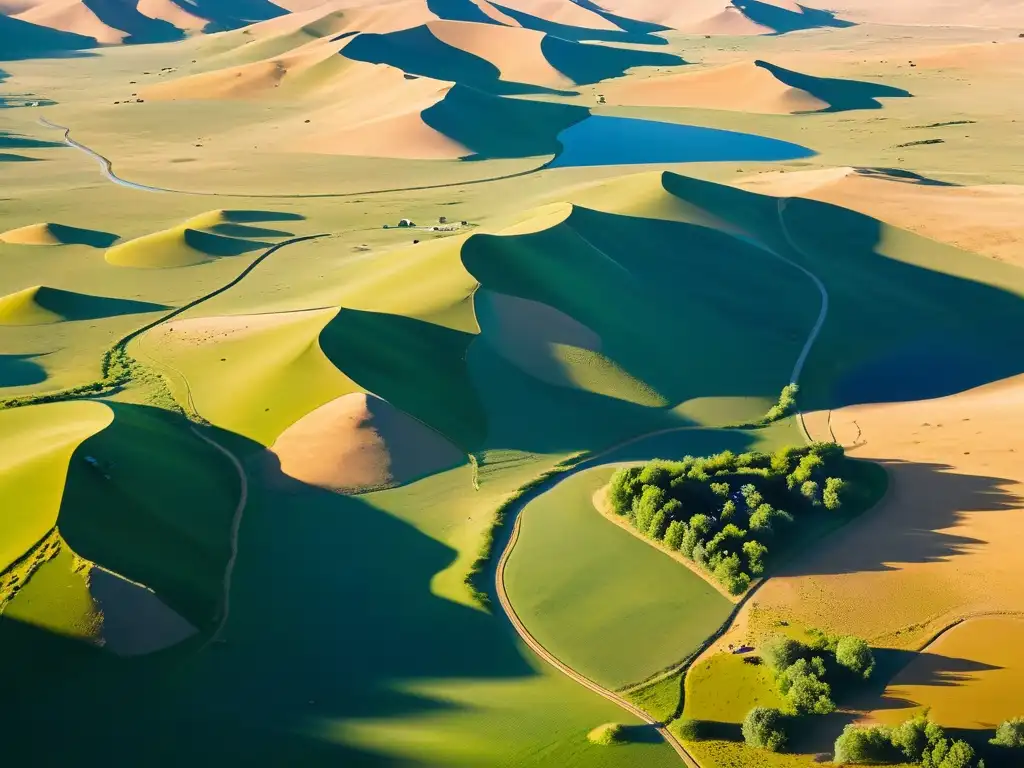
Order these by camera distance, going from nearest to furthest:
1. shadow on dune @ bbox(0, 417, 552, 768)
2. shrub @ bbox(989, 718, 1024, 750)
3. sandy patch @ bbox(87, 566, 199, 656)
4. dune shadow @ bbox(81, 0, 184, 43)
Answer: shrub @ bbox(989, 718, 1024, 750), shadow on dune @ bbox(0, 417, 552, 768), sandy patch @ bbox(87, 566, 199, 656), dune shadow @ bbox(81, 0, 184, 43)

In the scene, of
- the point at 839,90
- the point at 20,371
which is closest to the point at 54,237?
the point at 20,371

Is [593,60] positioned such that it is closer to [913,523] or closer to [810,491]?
[810,491]

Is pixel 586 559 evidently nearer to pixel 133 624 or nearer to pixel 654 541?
pixel 654 541

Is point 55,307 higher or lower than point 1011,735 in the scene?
lower

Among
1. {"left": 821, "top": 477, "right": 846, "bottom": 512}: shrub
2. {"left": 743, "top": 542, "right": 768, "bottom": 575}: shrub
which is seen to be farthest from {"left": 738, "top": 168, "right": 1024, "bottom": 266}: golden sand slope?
{"left": 743, "top": 542, "right": 768, "bottom": 575}: shrub

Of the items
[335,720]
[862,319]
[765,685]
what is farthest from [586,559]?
[862,319]

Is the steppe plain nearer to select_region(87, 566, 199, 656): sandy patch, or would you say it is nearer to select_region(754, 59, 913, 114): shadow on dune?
select_region(87, 566, 199, 656): sandy patch
